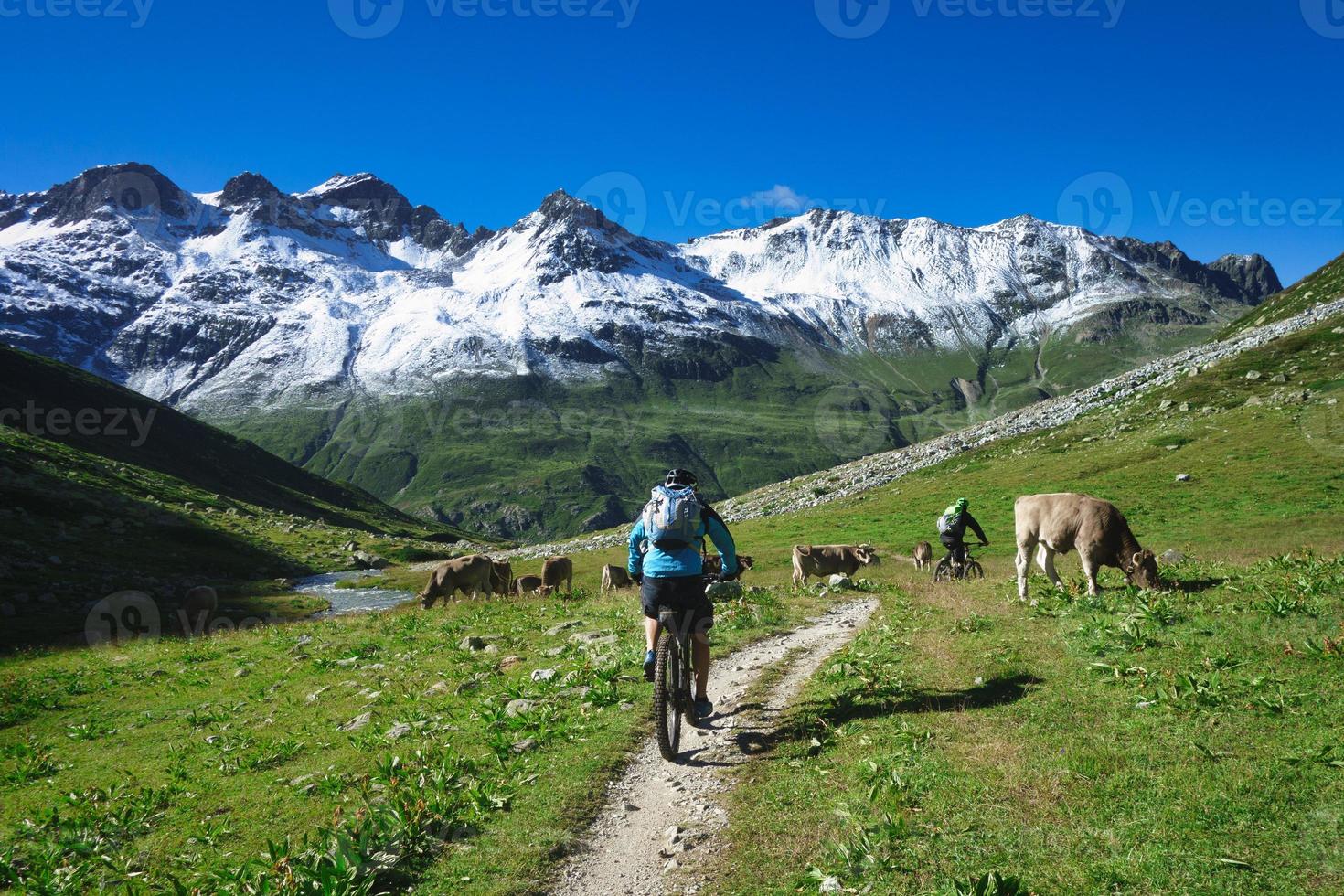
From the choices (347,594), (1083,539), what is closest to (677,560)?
(1083,539)

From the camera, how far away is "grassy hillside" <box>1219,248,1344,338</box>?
94875 mm

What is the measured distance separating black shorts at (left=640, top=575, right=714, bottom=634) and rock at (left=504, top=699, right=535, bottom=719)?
141 inches

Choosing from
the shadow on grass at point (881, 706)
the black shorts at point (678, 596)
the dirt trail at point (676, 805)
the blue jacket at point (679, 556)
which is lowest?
the dirt trail at point (676, 805)

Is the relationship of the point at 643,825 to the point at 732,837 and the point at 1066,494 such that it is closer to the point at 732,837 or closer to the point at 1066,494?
the point at 732,837

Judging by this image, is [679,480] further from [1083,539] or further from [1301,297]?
[1301,297]

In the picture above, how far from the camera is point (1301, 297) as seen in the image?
332 feet

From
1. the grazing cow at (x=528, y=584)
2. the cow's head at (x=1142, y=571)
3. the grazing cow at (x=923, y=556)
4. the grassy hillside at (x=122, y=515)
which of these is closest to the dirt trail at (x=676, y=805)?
the cow's head at (x=1142, y=571)

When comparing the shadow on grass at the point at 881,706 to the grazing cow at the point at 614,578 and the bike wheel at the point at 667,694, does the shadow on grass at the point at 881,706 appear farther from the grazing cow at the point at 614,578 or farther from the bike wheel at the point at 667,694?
the grazing cow at the point at 614,578

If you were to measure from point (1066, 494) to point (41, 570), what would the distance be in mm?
59720

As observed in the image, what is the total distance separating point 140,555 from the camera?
2272 inches

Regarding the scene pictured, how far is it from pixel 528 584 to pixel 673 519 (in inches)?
1202

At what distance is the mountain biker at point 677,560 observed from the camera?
11.1m

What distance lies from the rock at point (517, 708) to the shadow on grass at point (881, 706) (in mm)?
4102

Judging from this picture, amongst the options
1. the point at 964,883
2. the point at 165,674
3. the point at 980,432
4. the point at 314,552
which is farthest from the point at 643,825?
the point at 980,432
